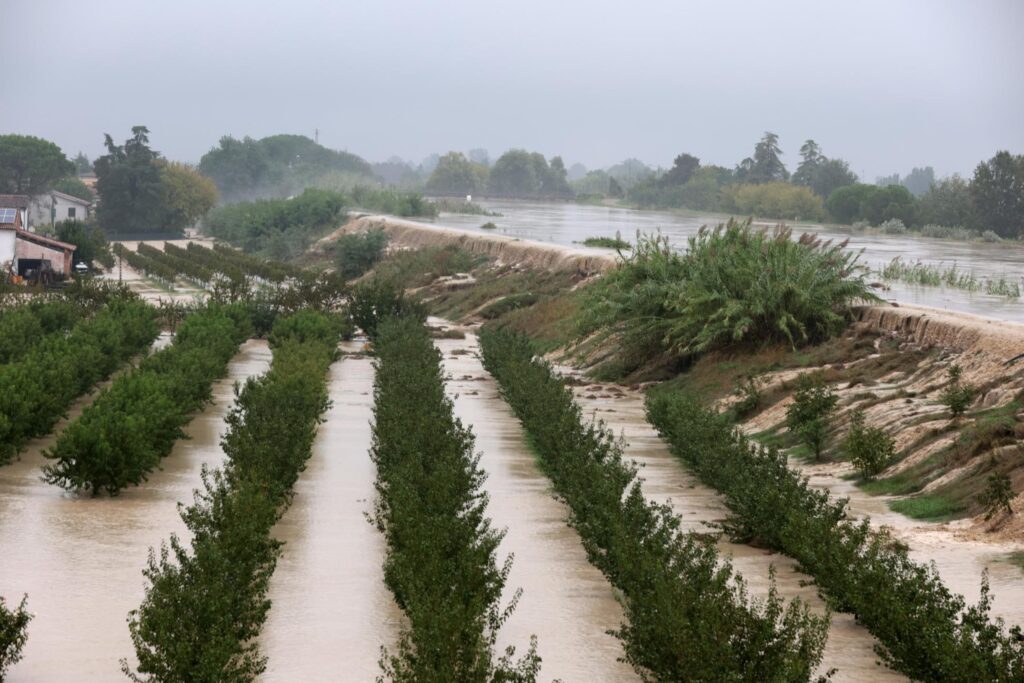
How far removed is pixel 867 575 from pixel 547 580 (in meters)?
3.89

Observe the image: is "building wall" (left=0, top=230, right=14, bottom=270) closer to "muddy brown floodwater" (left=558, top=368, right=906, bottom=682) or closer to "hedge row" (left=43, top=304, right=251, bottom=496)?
"hedge row" (left=43, top=304, right=251, bottom=496)

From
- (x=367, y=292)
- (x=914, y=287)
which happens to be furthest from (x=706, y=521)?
(x=367, y=292)

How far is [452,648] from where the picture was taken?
31.4ft

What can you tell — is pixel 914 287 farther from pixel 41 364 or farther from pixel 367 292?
pixel 41 364

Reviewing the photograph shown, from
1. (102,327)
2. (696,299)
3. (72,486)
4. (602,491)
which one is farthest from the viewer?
(102,327)

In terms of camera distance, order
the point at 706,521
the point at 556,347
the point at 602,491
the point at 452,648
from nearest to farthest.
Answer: the point at 452,648 < the point at 602,491 < the point at 706,521 < the point at 556,347

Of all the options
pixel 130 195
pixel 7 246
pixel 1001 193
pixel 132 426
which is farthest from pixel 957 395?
pixel 130 195

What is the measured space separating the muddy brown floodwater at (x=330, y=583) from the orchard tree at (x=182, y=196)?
99203 mm

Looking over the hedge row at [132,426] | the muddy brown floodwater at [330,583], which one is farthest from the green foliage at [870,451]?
the hedge row at [132,426]

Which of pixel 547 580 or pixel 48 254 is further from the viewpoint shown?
pixel 48 254

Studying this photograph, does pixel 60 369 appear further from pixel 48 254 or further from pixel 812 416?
pixel 48 254

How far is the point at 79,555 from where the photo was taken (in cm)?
1543

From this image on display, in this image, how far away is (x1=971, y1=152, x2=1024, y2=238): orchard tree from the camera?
8962cm

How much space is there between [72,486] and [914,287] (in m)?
25.4
